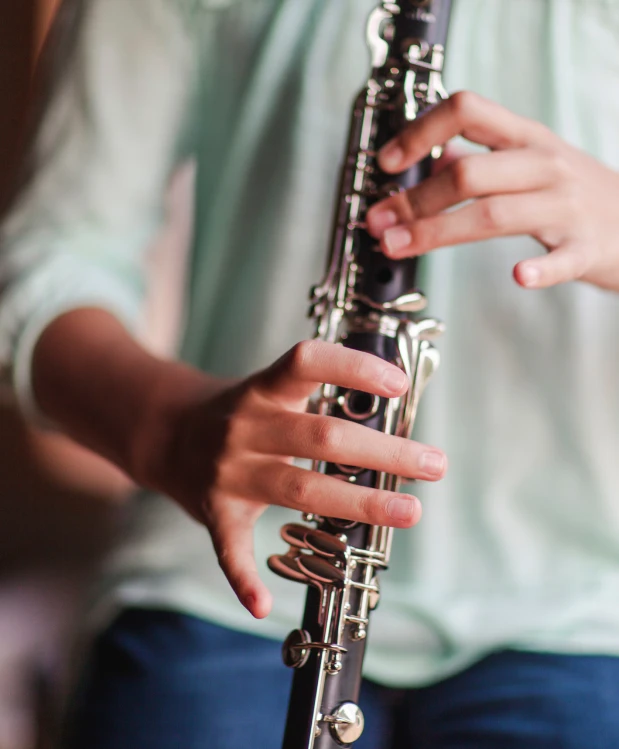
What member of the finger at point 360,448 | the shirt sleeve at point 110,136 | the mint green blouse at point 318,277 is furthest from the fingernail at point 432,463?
the shirt sleeve at point 110,136

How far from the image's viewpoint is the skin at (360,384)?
0.39 m

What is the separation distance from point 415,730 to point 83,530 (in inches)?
16.9

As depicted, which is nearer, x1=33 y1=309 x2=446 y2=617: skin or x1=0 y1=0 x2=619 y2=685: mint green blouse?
x1=33 y1=309 x2=446 y2=617: skin

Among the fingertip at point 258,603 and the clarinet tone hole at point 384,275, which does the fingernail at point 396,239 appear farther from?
the fingertip at point 258,603

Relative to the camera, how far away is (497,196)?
0.44 metres

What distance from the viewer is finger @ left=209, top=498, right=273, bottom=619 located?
0.39m

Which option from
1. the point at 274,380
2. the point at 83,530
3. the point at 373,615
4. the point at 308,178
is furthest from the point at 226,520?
the point at 83,530

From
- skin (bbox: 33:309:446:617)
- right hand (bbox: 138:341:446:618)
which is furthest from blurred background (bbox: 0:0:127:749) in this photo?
right hand (bbox: 138:341:446:618)

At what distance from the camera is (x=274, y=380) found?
0.40 metres

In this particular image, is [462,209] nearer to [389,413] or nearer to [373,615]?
[389,413]

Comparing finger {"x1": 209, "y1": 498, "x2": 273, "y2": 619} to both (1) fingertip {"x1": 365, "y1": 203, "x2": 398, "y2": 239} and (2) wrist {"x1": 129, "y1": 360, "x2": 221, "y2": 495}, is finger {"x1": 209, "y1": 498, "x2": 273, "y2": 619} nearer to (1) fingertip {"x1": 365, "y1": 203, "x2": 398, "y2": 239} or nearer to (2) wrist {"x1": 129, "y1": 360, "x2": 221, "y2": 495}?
(2) wrist {"x1": 129, "y1": 360, "x2": 221, "y2": 495}

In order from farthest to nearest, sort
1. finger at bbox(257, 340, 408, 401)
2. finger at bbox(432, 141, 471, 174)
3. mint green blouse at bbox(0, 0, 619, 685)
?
mint green blouse at bbox(0, 0, 619, 685)
finger at bbox(432, 141, 471, 174)
finger at bbox(257, 340, 408, 401)

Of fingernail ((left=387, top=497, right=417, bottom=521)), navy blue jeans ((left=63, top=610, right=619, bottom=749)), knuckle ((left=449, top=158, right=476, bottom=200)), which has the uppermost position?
knuckle ((left=449, top=158, right=476, bottom=200))

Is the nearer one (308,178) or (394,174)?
(394,174)
